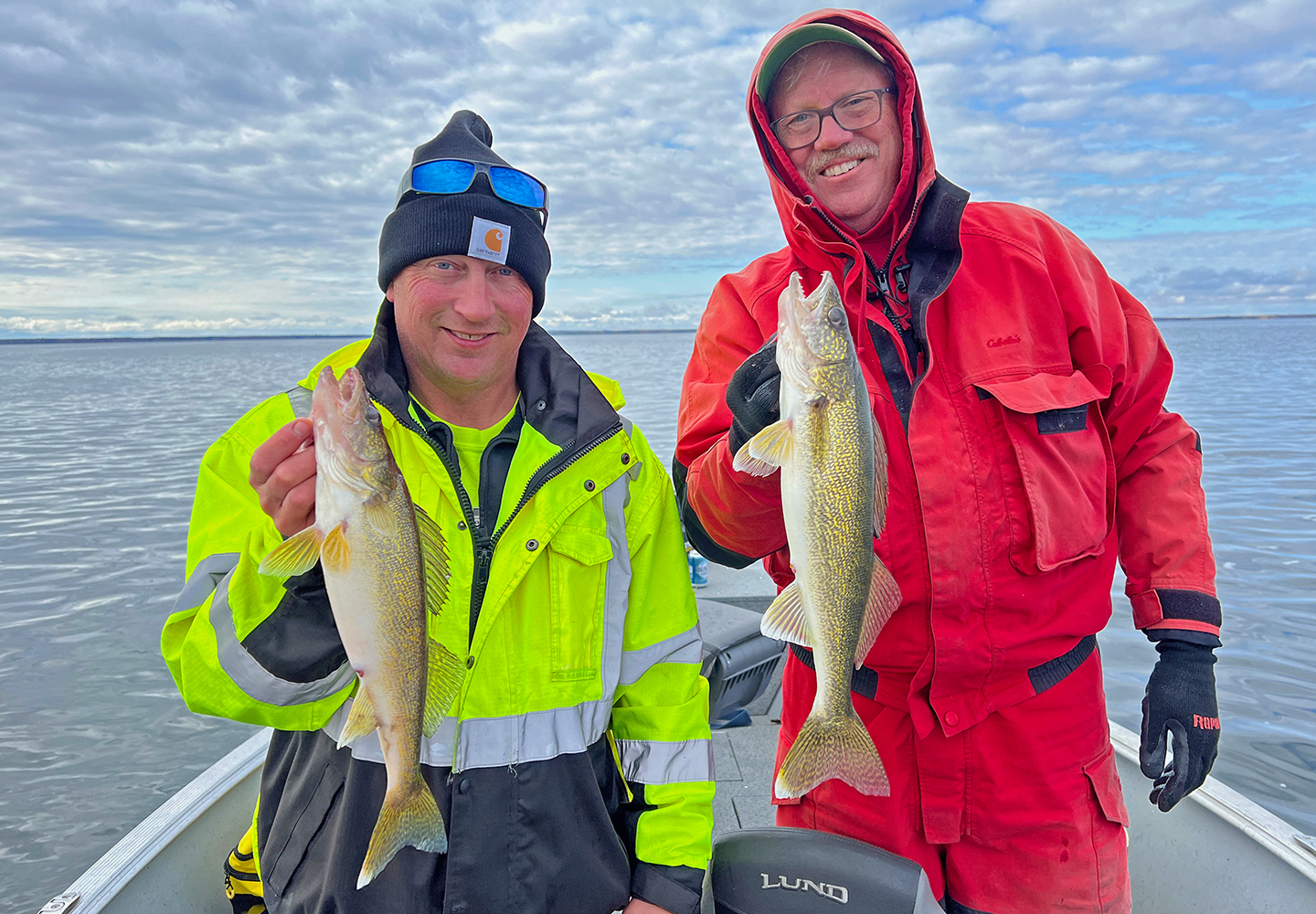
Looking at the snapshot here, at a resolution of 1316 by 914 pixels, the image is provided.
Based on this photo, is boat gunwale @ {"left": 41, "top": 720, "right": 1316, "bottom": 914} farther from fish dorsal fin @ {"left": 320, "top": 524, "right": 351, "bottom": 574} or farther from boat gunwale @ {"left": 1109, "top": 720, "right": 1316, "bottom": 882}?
fish dorsal fin @ {"left": 320, "top": 524, "right": 351, "bottom": 574}

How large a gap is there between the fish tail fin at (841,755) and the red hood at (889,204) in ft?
4.45

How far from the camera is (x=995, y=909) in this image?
2414mm

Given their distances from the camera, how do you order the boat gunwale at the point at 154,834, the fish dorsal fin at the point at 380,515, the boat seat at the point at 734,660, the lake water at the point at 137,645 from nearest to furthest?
the fish dorsal fin at the point at 380,515 → the boat gunwale at the point at 154,834 → the boat seat at the point at 734,660 → the lake water at the point at 137,645

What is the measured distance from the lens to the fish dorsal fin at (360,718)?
200 cm

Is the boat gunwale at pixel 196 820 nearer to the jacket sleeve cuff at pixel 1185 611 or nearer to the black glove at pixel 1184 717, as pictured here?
the black glove at pixel 1184 717

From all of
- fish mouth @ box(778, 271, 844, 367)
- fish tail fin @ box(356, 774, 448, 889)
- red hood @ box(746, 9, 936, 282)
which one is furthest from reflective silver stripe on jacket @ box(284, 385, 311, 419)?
red hood @ box(746, 9, 936, 282)

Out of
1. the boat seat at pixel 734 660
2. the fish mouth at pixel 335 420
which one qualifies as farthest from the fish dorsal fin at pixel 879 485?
the boat seat at pixel 734 660

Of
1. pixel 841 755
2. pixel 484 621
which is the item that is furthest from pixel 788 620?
pixel 484 621

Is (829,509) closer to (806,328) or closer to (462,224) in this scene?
(806,328)

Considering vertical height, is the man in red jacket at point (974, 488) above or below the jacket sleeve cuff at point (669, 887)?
above

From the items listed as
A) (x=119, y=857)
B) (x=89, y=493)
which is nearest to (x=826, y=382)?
(x=119, y=857)

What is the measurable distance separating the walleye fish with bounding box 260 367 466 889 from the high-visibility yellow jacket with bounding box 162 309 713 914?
5.4 inches

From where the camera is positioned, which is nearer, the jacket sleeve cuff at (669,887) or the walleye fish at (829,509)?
the walleye fish at (829,509)

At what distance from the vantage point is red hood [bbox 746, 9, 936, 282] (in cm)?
254
